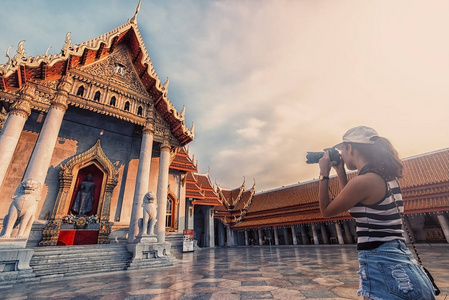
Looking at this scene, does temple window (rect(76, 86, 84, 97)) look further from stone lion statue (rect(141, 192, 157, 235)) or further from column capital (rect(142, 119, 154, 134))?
stone lion statue (rect(141, 192, 157, 235))

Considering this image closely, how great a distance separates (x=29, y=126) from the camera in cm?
836

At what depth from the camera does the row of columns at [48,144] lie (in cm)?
584

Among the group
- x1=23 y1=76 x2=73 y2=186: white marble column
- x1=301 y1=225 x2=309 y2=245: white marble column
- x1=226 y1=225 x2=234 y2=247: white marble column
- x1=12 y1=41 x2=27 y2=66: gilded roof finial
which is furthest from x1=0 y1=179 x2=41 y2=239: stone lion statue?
x1=226 y1=225 x2=234 y2=247: white marble column

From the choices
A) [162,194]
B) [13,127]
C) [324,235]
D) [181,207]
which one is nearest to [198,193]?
[181,207]

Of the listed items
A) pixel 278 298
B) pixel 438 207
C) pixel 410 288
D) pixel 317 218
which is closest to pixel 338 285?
pixel 278 298

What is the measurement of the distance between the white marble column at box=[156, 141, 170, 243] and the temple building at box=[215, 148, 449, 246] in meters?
13.5

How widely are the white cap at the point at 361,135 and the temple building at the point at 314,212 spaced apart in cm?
1601

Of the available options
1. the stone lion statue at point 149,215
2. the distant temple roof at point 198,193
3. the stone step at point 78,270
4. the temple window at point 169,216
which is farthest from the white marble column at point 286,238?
the stone step at point 78,270

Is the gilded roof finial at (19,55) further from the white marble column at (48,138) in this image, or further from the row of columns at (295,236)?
the row of columns at (295,236)

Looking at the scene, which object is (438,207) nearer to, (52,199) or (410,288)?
(410,288)

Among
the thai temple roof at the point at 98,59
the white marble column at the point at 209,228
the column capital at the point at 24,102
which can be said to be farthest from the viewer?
the white marble column at the point at 209,228

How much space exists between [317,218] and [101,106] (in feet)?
56.5

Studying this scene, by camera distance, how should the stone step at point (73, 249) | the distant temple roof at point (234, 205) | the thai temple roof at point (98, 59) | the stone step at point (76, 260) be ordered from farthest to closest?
1. the distant temple roof at point (234, 205)
2. the thai temple roof at point (98, 59)
3. the stone step at point (73, 249)
4. the stone step at point (76, 260)

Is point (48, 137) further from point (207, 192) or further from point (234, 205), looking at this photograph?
point (234, 205)
